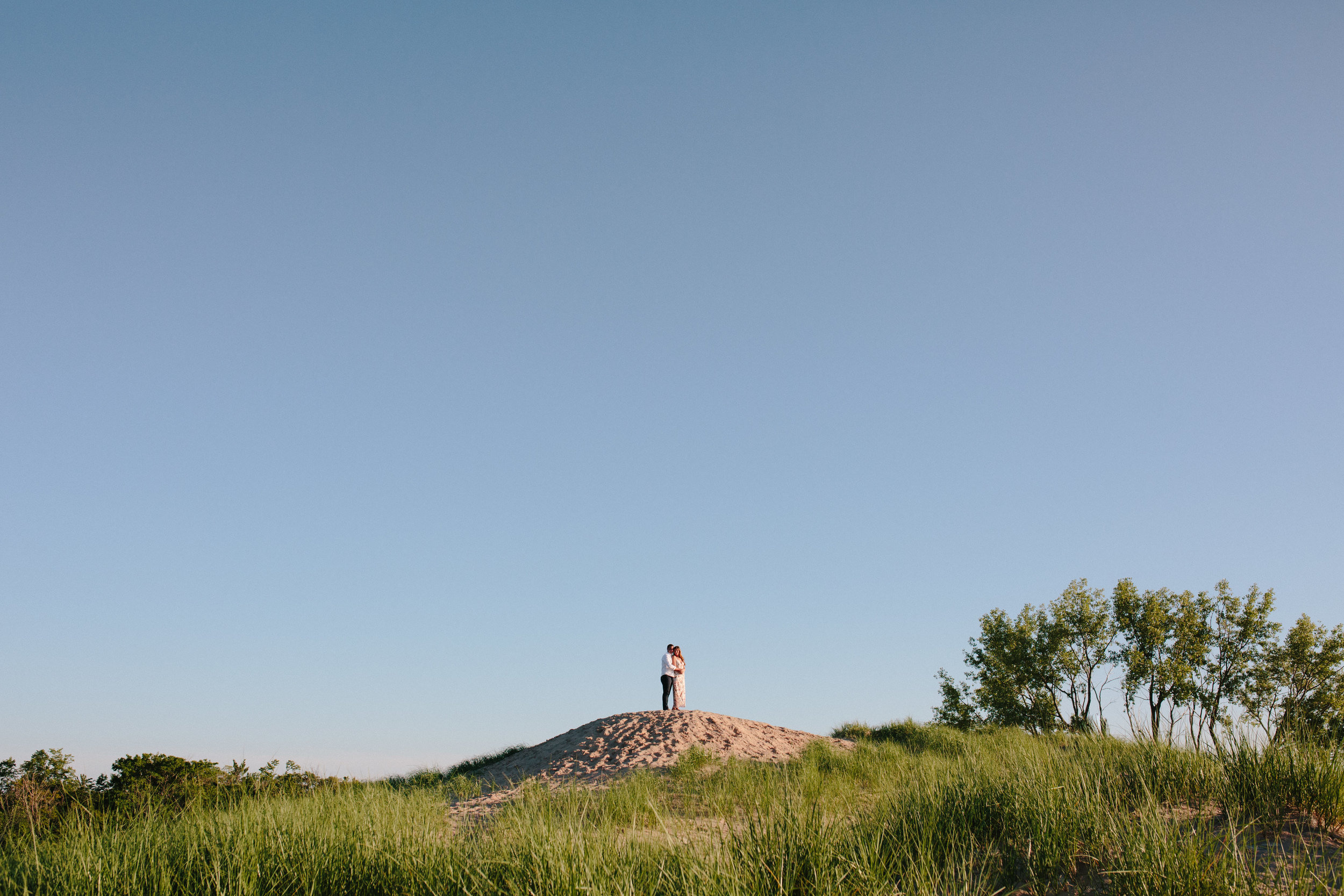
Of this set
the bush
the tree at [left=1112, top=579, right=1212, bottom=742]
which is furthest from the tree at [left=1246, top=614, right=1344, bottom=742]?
the bush

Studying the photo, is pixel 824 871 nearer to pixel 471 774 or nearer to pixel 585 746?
pixel 585 746

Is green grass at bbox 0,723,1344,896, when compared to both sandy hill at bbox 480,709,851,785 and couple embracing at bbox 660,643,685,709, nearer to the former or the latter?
sandy hill at bbox 480,709,851,785

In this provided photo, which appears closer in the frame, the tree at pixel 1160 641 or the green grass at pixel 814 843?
the green grass at pixel 814 843

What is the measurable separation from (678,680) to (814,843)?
15772 mm

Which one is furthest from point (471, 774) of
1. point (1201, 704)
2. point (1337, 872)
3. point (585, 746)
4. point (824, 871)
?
point (1201, 704)

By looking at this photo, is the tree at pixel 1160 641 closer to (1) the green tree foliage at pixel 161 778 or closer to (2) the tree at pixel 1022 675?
(2) the tree at pixel 1022 675

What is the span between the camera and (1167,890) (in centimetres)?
522

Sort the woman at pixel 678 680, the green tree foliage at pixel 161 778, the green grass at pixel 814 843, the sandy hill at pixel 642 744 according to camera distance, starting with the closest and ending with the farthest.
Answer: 1. the green grass at pixel 814 843
2. the green tree foliage at pixel 161 778
3. the sandy hill at pixel 642 744
4. the woman at pixel 678 680

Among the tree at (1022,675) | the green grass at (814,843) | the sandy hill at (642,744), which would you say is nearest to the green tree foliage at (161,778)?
the green grass at (814,843)

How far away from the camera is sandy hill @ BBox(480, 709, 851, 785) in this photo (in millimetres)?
15797

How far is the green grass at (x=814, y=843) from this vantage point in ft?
17.4

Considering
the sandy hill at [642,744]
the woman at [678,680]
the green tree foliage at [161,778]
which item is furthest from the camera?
the woman at [678,680]

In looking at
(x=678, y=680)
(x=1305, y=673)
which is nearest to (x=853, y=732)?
Answer: (x=678, y=680)

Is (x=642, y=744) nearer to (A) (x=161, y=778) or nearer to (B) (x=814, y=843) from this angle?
(A) (x=161, y=778)
